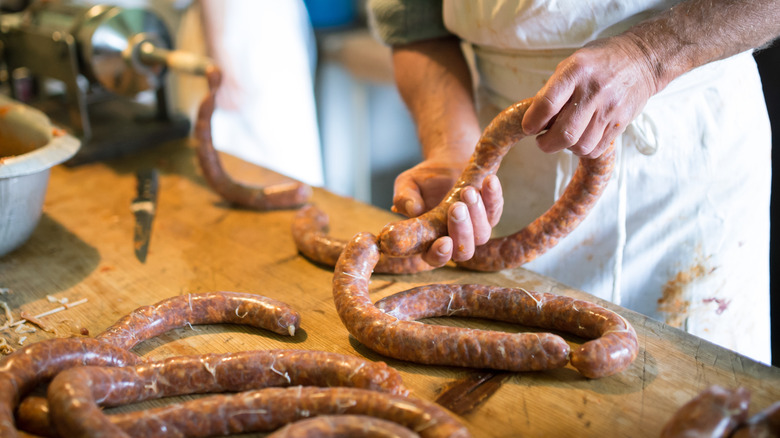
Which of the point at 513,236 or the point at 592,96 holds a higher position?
the point at 592,96

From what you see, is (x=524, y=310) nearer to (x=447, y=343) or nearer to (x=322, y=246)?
(x=447, y=343)

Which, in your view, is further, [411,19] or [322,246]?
[411,19]

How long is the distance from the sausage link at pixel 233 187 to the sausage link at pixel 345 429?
57.3 inches

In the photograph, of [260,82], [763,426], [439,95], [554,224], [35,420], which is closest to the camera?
[763,426]

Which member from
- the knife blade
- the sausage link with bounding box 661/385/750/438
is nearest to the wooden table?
the knife blade

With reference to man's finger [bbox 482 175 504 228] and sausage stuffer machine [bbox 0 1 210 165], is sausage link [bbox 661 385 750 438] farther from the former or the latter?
sausage stuffer machine [bbox 0 1 210 165]

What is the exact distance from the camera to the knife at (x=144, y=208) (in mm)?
2299

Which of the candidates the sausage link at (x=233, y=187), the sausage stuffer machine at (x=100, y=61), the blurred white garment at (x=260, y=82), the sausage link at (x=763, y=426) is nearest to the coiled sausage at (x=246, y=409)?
the sausage link at (x=763, y=426)

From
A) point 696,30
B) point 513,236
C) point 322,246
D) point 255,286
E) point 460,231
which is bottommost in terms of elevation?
point 255,286

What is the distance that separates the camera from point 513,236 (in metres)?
1.97

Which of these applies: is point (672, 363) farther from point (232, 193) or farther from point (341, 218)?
point (232, 193)

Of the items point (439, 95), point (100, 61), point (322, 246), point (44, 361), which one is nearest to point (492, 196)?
point (322, 246)

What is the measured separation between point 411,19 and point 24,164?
1464 millimetres

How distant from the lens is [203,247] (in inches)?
90.1
